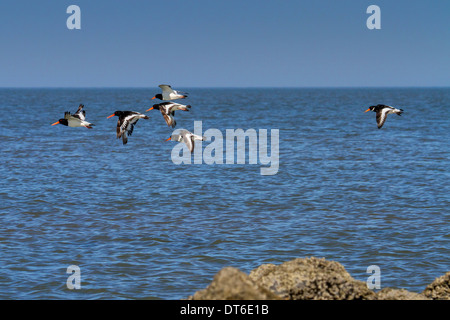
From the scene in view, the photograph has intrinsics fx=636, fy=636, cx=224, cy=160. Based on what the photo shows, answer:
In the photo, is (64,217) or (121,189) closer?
(64,217)

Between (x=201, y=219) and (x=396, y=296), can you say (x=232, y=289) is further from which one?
(x=201, y=219)

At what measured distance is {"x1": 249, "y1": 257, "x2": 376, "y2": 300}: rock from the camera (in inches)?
295

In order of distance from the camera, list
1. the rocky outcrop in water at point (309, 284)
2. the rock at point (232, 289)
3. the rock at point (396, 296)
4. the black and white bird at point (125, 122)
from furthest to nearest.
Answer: the black and white bird at point (125, 122), the rock at point (396, 296), the rocky outcrop in water at point (309, 284), the rock at point (232, 289)

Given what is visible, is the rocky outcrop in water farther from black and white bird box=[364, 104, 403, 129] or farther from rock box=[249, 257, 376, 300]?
black and white bird box=[364, 104, 403, 129]

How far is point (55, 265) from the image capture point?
45.4 ft

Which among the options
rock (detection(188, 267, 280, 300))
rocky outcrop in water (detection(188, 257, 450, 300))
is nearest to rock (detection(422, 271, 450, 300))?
rocky outcrop in water (detection(188, 257, 450, 300))

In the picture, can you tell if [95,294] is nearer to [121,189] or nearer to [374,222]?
[374,222]

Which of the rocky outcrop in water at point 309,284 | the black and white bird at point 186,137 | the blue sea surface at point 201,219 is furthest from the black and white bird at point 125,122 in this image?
the rocky outcrop in water at point 309,284

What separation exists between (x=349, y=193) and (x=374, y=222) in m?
4.84

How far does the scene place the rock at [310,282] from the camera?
24.6 feet

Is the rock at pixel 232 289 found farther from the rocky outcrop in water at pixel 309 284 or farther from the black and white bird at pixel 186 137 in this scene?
the black and white bird at pixel 186 137

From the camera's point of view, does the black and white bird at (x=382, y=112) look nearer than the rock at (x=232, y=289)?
No

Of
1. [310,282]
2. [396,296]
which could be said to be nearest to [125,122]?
[310,282]
